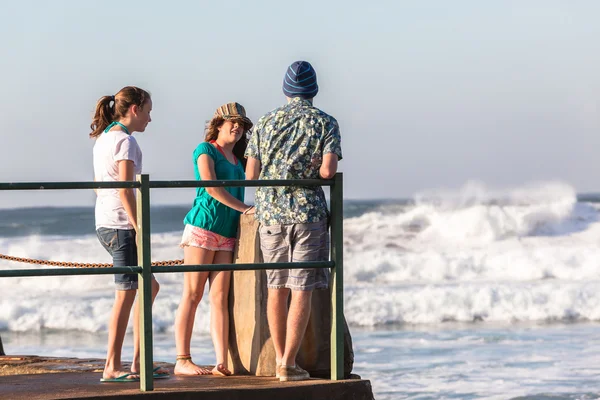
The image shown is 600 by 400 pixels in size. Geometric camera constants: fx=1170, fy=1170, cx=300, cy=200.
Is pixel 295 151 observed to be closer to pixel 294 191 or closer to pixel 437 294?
pixel 294 191

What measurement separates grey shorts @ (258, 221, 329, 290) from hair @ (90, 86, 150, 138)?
0.94 meters

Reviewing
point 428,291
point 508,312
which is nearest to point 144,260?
point 508,312

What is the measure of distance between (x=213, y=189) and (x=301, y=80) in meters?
0.78

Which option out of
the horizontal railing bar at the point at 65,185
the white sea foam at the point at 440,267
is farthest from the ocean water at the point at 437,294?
the horizontal railing bar at the point at 65,185

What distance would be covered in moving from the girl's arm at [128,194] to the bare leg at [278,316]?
2.70 feet

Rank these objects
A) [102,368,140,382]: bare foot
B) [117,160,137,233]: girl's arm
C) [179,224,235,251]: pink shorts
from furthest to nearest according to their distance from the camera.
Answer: [179,224,235,251]: pink shorts, [102,368,140,382]: bare foot, [117,160,137,233]: girl's arm

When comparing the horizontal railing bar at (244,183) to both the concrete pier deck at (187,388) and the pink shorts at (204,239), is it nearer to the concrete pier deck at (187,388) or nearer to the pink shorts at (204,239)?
the pink shorts at (204,239)

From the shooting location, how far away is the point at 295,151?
5.95 metres

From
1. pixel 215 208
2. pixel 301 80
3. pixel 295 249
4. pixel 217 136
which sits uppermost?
pixel 301 80

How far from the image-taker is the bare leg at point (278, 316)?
241 inches

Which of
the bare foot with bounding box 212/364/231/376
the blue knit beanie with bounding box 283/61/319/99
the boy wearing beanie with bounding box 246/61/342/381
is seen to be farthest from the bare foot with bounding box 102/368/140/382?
the blue knit beanie with bounding box 283/61/319/99

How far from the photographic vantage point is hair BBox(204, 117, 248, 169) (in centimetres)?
656

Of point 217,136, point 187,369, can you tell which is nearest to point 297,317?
point 187,369

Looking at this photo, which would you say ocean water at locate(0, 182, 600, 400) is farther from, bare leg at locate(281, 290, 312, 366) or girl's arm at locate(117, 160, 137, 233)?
girl's arm at locate(117, 160, 137, 233)
